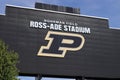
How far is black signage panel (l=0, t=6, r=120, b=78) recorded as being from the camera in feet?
149

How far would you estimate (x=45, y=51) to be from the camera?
46.5 meters

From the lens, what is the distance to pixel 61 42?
1879 inches

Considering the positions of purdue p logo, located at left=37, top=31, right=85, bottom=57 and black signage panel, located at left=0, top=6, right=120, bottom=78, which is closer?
black signage panel, located at left=0, top=6, right=120, bottom=78

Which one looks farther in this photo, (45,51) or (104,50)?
(104,50)

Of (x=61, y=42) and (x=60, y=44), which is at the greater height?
(x=61, y=42)

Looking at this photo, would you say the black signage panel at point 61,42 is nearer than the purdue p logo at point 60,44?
Yes

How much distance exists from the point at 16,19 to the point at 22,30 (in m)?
1.78

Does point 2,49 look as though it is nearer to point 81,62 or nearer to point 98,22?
point 81,62

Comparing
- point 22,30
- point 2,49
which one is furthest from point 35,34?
point 2,49

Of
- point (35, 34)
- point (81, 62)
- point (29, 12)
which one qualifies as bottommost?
point (81, 62)

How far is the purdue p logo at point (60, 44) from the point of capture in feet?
153

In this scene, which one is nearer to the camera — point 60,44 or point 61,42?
point 60,44

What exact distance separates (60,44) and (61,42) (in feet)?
1.34

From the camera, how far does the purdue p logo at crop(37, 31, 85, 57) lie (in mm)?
46625
